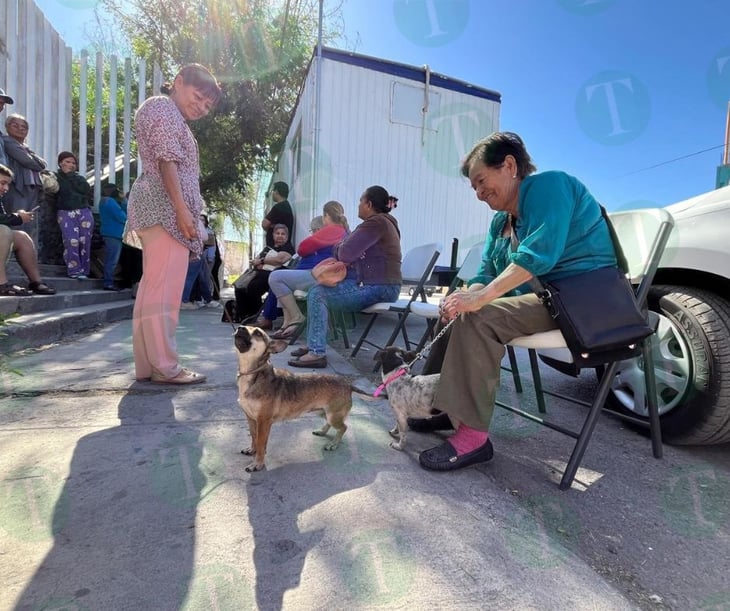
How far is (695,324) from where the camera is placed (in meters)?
2.04

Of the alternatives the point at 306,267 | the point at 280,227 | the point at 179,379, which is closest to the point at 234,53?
the point at 280,227

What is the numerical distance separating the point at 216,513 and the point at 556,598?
1069mm

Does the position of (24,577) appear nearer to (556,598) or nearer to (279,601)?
(279,601)

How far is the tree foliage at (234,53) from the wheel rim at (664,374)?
44.8 feet

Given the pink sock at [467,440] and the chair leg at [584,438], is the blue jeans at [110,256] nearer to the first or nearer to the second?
the pink sock at [467,440]

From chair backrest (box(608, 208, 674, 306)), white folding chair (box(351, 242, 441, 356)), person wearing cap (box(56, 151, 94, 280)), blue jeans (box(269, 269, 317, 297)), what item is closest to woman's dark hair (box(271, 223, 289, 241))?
blue jeans (box(269, 269, 317, 297))

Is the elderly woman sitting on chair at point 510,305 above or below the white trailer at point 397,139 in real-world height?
below

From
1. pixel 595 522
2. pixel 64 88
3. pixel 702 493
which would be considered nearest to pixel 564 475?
pixel 595 522

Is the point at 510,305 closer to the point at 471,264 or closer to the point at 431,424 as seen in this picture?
the point at 431,424

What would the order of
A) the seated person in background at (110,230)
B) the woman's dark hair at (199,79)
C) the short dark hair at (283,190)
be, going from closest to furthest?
the woman's dark hair at (199,79) < the seated person in background at (110,230) < the short dark hair at (283,190)

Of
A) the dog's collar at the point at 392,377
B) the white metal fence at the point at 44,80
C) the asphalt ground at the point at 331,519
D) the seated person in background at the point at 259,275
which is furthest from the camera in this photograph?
the seated person in background at the point at 259,275

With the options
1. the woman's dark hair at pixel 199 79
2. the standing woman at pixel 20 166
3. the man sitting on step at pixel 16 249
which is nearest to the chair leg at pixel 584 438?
the woman's dark hair at pixel 199 79

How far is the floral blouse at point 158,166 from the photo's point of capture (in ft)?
8.11

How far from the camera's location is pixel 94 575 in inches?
44.7
